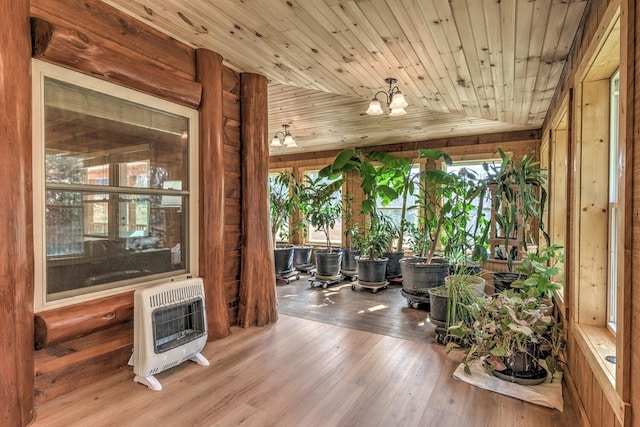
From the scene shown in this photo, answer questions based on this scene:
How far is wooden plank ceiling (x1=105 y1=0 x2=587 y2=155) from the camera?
1.97 meters

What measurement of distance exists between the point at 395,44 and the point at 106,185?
7.26 ft

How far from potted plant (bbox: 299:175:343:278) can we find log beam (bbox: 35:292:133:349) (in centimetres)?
331

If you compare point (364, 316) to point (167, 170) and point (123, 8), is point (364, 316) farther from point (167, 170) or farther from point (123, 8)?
point (123, 8)

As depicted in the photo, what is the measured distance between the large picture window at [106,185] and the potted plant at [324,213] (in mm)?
2811

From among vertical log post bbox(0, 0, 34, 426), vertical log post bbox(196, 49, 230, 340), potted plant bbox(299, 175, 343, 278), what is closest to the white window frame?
vertical log post bbox(196, 49, 230, 340)

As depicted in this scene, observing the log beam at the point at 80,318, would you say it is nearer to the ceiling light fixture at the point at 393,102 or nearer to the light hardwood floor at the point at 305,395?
the light hardwood floor at the point at 305,395

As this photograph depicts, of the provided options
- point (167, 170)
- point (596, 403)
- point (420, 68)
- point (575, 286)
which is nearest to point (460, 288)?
point (575, 286)

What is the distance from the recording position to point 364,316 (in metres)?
3.67

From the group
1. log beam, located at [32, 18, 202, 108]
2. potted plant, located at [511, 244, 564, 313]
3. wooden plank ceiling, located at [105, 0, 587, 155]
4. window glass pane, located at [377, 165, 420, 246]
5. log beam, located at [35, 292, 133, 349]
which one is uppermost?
wooden plank ceiling, located at [105, 0, 587, 155]

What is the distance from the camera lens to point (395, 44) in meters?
2.40

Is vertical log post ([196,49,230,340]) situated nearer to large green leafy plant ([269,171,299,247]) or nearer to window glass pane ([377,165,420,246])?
large green leafy plant ([269,171,299,247])

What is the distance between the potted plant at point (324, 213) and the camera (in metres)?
5.34

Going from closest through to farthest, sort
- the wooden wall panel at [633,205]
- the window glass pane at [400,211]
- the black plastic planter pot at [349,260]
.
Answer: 1. the wooden wall panel at [633,205]
2. the black plastic planter pot at [349,260]
3. the window glass pane at [400,211]

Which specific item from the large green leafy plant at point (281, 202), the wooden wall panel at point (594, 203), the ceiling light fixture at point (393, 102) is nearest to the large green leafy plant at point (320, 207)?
the large green leafy plant at point (281, 202)
